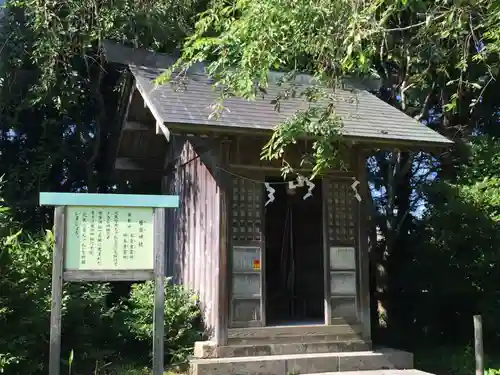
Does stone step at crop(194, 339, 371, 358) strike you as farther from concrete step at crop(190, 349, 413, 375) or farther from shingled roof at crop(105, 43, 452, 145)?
shingled roof at crop(105, 43, 452, 145)

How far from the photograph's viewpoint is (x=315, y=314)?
1021 centimetres

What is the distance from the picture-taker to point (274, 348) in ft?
25.0

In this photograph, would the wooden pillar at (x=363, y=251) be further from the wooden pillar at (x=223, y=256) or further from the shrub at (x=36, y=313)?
the shrub at (x=36, y=313)

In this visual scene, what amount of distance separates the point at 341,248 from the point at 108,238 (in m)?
3.88

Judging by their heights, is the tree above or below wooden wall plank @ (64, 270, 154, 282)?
above

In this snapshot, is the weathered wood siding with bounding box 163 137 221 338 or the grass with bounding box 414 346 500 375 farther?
the grass with bounding box 414 346 500 375

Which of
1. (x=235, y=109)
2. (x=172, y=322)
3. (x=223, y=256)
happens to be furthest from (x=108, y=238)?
(x=235, y=109)

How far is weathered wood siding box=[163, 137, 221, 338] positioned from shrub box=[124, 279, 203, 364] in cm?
21

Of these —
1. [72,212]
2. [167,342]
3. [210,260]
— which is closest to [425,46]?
[210,260]

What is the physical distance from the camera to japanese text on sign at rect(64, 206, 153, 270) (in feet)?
17.5

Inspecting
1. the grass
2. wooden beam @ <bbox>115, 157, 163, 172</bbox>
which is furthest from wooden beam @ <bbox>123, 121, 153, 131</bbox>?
the grass

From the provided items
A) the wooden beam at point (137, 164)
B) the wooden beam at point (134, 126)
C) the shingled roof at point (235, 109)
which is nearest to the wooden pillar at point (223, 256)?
the shingled roof at point (235, 109)

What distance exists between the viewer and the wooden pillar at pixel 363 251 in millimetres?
8188

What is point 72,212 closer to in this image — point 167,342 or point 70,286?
point 70,286
